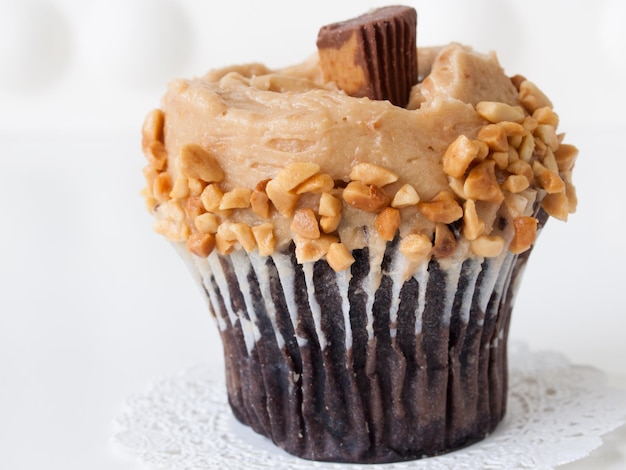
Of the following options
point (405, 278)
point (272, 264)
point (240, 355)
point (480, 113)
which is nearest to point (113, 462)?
point (240, 355)

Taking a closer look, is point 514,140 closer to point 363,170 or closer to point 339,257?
point 363,170

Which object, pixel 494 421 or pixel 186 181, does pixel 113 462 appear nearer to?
pixel 186 181

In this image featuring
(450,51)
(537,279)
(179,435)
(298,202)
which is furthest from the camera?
(537,279)

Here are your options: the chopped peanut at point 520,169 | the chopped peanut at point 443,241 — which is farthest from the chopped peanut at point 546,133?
the chopped peanut at point 443,241

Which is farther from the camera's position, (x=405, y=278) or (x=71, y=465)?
(x=71, y=465)

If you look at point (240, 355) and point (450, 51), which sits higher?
point (450, 51)

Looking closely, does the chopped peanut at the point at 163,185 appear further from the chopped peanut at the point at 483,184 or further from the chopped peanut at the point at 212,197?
the chopped peanut at the point at 483,184

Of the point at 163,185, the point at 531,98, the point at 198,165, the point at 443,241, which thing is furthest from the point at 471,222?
the point at 163,185
